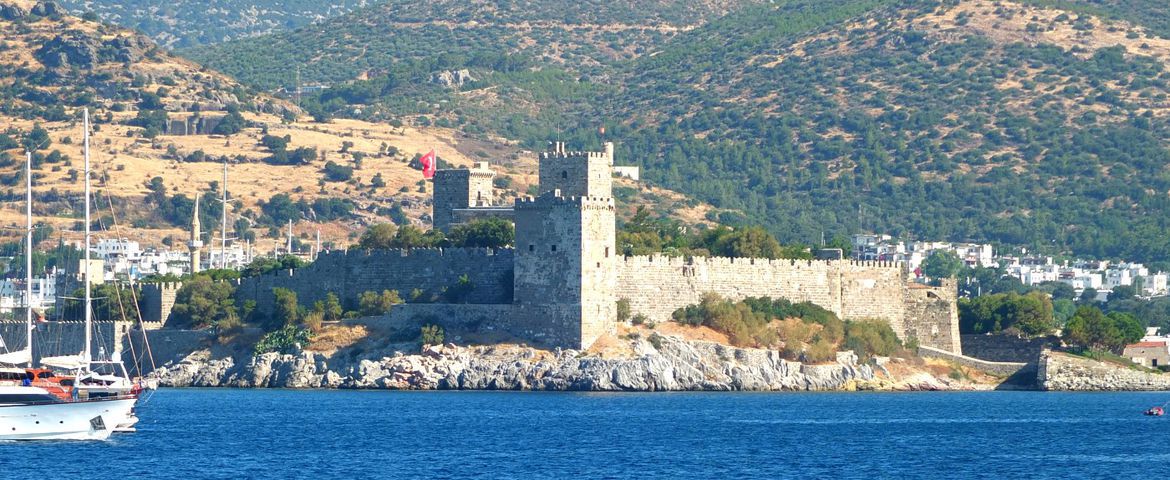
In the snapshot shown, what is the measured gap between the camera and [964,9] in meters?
178

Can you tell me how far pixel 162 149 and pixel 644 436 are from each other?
78723 mm

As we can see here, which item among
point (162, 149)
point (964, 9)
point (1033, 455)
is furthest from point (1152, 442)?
point (964, 9)

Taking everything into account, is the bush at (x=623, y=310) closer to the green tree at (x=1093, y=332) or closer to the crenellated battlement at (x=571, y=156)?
the crenellated battlement at (x=571, y=156)

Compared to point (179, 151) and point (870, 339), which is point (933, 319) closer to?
point (870, 339)

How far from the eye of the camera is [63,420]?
193 ft

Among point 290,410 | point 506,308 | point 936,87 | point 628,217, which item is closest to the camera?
point 290,410

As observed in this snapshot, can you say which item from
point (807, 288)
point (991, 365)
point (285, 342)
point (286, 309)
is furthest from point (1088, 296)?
point (285, 342)

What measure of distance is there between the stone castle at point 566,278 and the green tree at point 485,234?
86 cm

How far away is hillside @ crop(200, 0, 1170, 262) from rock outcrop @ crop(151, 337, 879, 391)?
56514mm

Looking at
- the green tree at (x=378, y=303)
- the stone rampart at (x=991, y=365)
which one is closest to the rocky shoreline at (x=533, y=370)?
the green tree at (x=378, y=303)

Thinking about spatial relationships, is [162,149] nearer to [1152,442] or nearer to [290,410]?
[290,410]

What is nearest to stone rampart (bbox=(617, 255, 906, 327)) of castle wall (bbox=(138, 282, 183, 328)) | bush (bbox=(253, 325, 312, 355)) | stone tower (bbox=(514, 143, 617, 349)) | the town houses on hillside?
stone tower (bbox=(514, 143, 617, 349))

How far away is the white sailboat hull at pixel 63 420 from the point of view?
58.1 metres

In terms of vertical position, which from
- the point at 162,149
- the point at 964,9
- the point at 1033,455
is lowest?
the point at 1033,455
